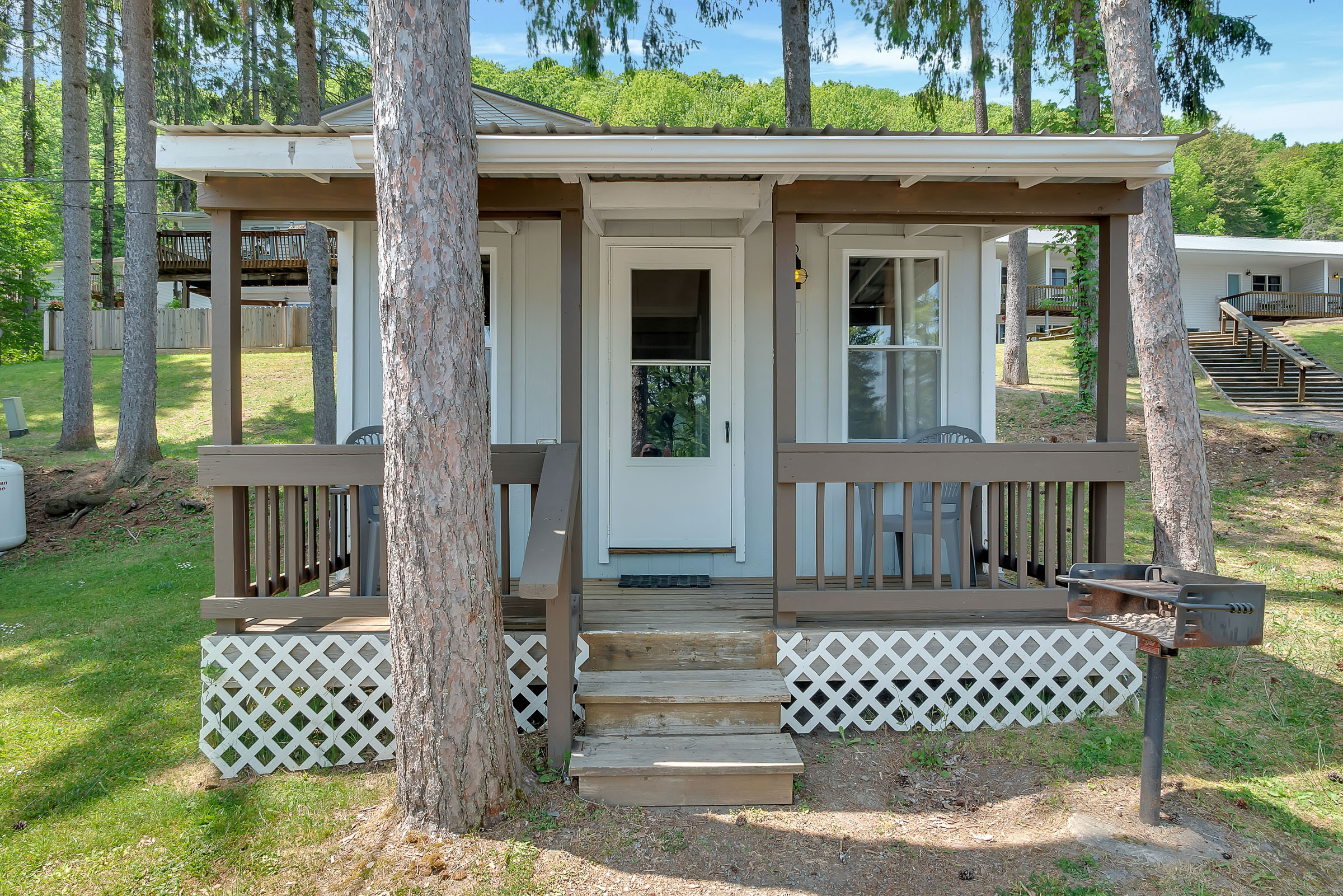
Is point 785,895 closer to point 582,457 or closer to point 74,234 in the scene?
point 582,457

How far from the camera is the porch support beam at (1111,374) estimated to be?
3.90 metres

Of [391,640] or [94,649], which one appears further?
[94,649]

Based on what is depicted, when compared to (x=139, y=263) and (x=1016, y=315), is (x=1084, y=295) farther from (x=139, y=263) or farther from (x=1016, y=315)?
(x=139, y=263)

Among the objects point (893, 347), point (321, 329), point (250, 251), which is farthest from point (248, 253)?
point (893, 347)

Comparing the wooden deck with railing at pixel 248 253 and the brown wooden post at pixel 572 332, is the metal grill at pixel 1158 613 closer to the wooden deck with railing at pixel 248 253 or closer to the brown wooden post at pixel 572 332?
the brown wooden post at pixel 572 332

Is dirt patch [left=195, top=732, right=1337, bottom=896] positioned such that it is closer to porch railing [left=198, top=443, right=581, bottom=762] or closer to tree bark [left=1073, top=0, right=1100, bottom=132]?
porch railing [left=198, top=443, right=581, bottom=762]

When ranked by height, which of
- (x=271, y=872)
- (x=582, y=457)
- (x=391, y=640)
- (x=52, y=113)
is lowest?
(x=271, y=872)

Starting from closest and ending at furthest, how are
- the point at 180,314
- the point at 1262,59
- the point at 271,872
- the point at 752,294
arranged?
the point at 271,872, the point at 752,294, the point at 1262,59, the point at 180,314

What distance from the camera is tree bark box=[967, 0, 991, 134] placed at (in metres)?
9.82

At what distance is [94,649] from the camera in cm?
524

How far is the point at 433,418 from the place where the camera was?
2.78 m

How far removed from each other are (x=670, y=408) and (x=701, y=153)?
6.22 ft

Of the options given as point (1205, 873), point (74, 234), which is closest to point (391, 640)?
point (1205, 873)

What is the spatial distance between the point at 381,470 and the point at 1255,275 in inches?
1259
